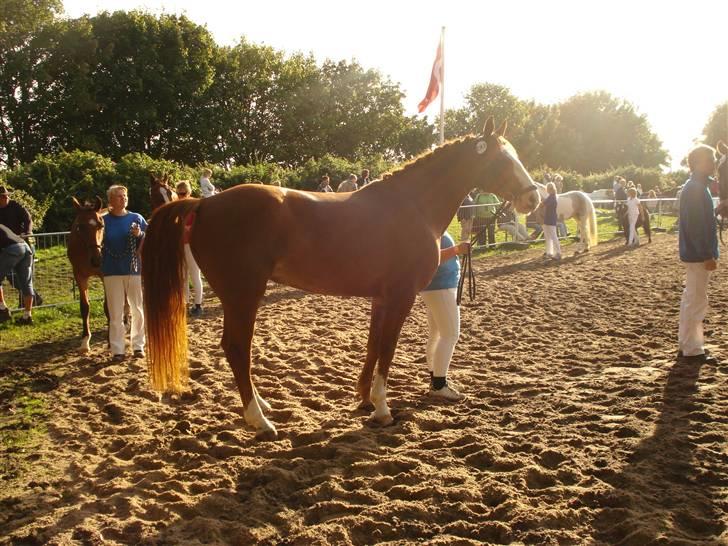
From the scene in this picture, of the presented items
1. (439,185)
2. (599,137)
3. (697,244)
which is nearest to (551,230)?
(697,244)

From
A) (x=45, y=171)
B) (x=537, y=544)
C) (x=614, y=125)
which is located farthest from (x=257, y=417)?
(x=614, y=125)

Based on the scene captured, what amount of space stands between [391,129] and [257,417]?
43.5 meters

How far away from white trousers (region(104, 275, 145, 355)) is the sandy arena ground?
29cm

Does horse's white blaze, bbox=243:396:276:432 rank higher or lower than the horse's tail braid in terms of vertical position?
lower

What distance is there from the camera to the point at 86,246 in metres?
7.24

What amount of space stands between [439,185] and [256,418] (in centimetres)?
241

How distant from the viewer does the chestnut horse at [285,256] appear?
4.23 metres

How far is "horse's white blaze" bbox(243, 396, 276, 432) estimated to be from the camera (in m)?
Result: 4.39

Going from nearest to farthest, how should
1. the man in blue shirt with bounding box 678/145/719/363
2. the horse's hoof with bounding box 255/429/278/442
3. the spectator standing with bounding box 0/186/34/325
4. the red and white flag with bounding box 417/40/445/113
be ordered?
the horse's hoof with bounding box 255/429/278/442 → the man in blue shirt with bounding box 678/145/719/363 → the spectator standing with bounding box 0/186/34/325 → the red and white flag with bounding box 417/40/445/113

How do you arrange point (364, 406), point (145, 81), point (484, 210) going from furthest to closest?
point (145, 81) → point (484, 210) → point (364, 406)

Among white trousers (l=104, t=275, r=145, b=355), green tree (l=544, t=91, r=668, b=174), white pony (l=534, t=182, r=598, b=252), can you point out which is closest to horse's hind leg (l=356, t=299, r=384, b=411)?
white trousers (l=104, t=275, r=145, b=355)

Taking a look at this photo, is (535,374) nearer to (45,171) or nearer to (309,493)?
(309,493)

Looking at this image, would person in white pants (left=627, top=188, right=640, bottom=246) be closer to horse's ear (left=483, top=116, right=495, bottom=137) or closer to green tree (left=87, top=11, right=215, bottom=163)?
horse's ear (left=483, top=116, right=495, bottom=137)

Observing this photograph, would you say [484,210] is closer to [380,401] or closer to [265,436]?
[380,401]
